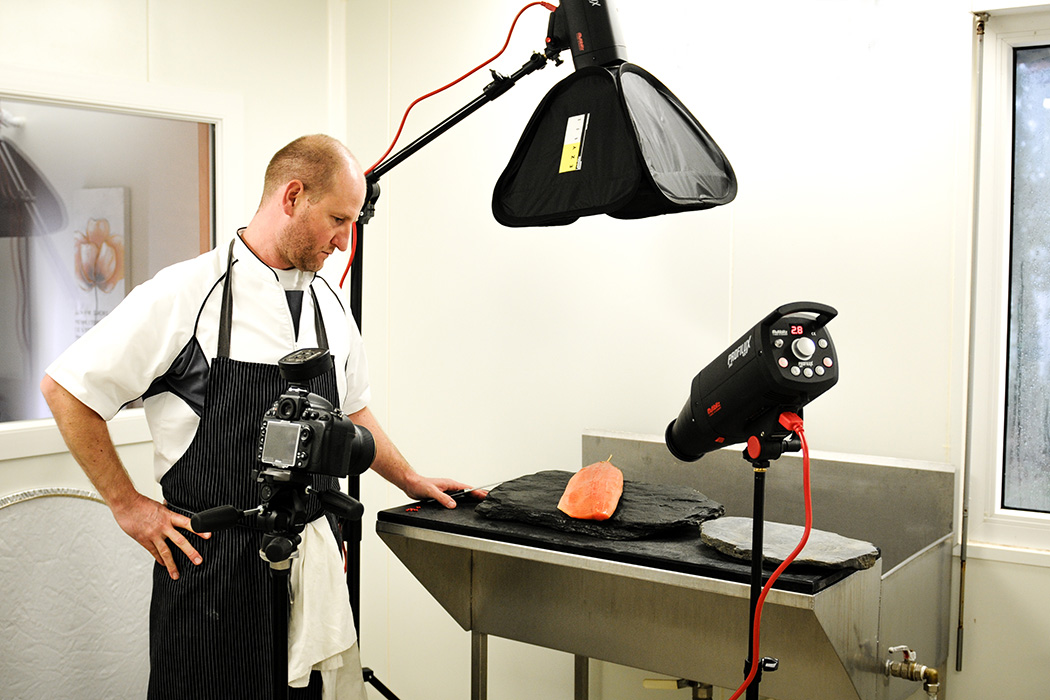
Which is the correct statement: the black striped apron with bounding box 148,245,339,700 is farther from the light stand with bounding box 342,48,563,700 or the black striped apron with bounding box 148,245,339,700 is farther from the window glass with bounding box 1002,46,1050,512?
the window glass with bounding box 1002,46,1050,512

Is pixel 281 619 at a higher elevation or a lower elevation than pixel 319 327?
lower

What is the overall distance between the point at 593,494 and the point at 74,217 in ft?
5.70

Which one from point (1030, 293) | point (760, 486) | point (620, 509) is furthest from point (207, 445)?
point (1030, 293)

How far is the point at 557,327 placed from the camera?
9.11 ft

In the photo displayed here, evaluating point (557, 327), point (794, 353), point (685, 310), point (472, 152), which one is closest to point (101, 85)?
point (472, 152)

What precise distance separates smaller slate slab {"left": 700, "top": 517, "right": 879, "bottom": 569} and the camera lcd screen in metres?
0.77

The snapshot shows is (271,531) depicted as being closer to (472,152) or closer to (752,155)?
(752,155)

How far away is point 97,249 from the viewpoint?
2650 mm

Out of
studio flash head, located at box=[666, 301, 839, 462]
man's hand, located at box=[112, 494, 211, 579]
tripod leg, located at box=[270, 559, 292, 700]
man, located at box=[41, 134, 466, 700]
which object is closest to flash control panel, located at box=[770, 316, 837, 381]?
studio flash head, located at box=[666, 301, 839, 462]

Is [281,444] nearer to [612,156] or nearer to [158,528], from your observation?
[158,528]

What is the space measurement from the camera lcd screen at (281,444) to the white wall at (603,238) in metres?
1.46

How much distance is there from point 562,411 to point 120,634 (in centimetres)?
146

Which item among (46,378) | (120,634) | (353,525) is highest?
(46,378)

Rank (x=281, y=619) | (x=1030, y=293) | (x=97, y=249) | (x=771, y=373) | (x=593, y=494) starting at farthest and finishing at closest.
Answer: (x=97, y=249)
(x=1030, y=293)
(x=593, y=494)
(x=281, y=619)
(x=771, y=373)
